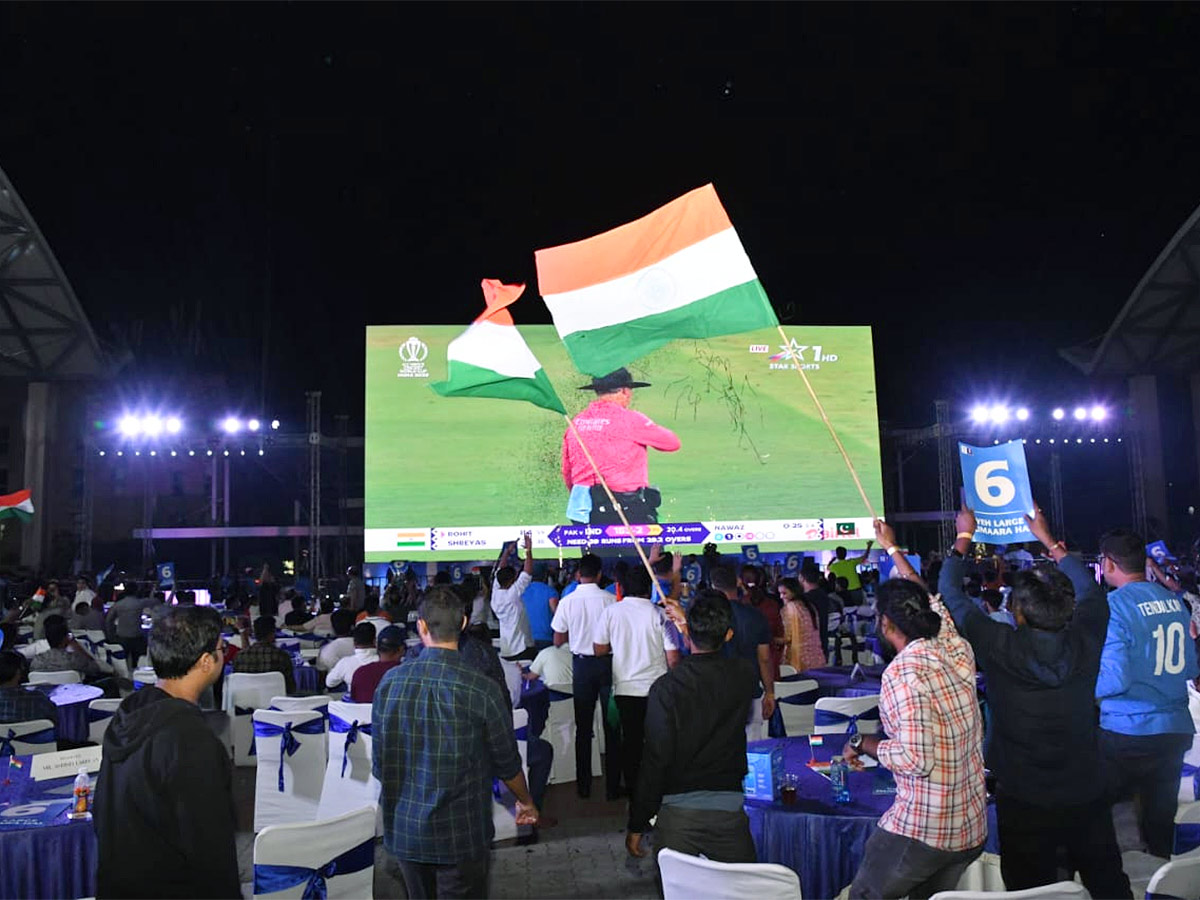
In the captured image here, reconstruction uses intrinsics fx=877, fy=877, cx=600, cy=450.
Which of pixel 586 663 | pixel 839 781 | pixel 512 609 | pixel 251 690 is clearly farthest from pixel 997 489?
→ pixel 251 690

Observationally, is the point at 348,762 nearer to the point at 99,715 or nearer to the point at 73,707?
the point at 99,715

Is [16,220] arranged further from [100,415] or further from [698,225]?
[698,225]

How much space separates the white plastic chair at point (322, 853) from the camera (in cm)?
268

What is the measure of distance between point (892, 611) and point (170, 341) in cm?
2391

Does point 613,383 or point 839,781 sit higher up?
point 613,383

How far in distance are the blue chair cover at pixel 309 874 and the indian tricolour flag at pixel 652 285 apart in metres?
2.60

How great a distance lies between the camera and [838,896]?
3178mm

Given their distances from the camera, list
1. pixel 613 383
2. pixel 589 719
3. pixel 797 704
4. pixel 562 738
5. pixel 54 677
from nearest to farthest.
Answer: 1. pixel 797 704
2. pixel 589 719
3. pixel 562 738
4. pixel 54 677
5. pixel 613 383

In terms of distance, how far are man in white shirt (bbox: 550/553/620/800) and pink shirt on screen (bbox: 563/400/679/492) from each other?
328 inches

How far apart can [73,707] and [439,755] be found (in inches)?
189

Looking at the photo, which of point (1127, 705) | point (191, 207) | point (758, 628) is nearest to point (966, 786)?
point (1127, 705)

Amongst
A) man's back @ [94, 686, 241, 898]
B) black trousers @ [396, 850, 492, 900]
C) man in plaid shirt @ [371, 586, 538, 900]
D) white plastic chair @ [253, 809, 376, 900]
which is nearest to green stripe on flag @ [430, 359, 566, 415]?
man in plaid shirt @ [371, 586, 538, 900]

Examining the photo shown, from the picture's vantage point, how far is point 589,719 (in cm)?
581

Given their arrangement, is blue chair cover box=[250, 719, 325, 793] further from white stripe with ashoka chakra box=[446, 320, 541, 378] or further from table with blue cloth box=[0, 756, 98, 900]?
white stripe with ashoka chakra box=[446, 320, 541, 378]
